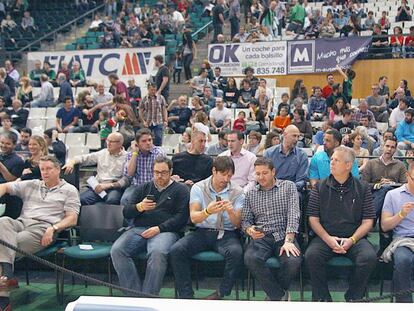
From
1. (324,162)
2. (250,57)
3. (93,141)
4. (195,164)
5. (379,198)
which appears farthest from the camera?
Answer: (250,57)

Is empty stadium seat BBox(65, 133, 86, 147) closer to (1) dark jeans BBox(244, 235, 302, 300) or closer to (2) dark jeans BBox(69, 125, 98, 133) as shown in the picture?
(2) dark jeans BBox(69, 125, 98, 133)

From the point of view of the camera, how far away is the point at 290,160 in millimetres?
7160

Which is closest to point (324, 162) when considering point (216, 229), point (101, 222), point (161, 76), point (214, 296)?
point (216, 229)

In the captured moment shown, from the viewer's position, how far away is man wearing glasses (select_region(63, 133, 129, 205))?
7370 millimetres

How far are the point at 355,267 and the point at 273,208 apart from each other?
88cm

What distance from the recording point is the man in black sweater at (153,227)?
6.01 metres

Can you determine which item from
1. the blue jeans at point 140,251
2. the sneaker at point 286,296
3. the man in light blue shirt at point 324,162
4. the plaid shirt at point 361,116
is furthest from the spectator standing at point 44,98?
the sneaker at point 286,296

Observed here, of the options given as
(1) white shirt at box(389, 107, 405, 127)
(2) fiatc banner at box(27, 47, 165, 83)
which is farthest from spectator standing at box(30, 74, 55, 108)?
(1) white shirt at box(389, 107, 405, 127)

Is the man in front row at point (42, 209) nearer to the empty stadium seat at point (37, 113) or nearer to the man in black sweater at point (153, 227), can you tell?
the man in black sweater at point (153, 227)

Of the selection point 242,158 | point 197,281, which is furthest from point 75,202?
point 242,158

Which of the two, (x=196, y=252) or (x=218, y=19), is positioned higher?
(x=218, y=19)

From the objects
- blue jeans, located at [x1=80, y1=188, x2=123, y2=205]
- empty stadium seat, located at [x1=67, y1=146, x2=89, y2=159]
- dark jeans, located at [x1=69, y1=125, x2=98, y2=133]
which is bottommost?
blue jeans, located at [x1=80, y1=188, x2=123, y2=205]

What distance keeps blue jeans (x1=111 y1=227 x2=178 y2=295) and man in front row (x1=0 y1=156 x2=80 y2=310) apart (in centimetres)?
63

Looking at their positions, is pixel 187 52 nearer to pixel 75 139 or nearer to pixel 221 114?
pixel 221 114
